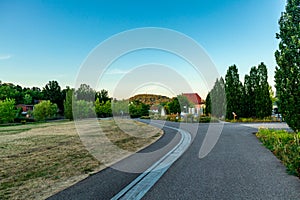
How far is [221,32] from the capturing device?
18141 millimetres

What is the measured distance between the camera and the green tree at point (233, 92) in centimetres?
2700

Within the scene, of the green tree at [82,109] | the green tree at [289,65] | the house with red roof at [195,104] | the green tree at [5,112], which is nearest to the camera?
the green tree at [289,65]

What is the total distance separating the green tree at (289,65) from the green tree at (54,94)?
69251 mm

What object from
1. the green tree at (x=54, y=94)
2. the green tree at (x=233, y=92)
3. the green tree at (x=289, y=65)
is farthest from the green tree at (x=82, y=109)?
the green tree at (x=289, y=65)

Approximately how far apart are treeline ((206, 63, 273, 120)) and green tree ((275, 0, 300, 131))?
1677 cm

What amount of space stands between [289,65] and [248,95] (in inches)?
711

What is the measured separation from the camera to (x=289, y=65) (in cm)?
986

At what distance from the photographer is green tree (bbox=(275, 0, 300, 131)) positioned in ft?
31.1

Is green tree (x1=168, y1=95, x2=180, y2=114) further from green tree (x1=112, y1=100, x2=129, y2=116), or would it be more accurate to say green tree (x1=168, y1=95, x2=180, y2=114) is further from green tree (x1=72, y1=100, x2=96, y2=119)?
green tree (x1=72, y1=100, x2=96, y2=119)

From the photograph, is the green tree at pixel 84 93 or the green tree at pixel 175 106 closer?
the green tree at pixel 175 106

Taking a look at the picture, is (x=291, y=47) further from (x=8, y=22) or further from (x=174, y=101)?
(x=174, y=101)

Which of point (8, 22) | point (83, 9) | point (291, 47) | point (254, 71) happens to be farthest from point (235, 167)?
point (254, 71)

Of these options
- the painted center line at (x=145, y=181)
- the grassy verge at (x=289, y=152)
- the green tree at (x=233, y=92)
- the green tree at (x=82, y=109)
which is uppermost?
the green tree at (x=233, y=92)

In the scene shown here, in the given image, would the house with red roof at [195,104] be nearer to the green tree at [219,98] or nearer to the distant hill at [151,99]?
the distant hill at [151,99]
